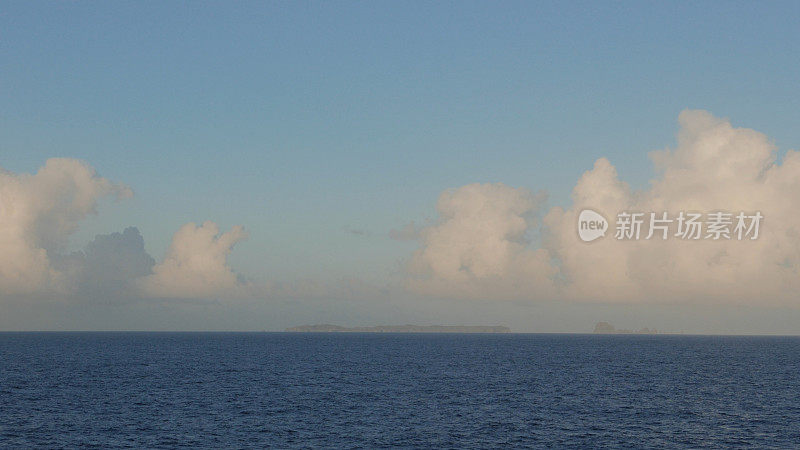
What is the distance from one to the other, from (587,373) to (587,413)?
198ft

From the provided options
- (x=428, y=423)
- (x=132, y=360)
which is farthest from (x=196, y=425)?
(x=132, y=360)

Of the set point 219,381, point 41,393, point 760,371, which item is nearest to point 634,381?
point 760,371

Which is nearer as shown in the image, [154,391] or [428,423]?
[428,423]

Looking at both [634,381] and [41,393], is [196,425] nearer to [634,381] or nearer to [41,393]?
[41,393]

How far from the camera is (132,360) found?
179500 millimetres

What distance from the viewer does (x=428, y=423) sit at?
79.2m

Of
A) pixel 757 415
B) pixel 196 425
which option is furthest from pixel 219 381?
pixel 757 415

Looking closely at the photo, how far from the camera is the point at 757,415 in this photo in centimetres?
8719

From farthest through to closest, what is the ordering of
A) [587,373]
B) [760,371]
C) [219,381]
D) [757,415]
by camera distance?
[760,371]
[587,373]
[219,381]
[757,415]

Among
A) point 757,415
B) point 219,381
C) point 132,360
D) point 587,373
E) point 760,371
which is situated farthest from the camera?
point 132,360

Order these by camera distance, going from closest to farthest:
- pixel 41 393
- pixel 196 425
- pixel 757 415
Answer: pixel 196 425, pixel 757 415, pixel 41 393

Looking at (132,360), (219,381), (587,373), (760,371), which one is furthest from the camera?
(132,360)

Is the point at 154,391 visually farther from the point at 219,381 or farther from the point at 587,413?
the point at 587,413

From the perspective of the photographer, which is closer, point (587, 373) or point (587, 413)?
point (587, 413)
